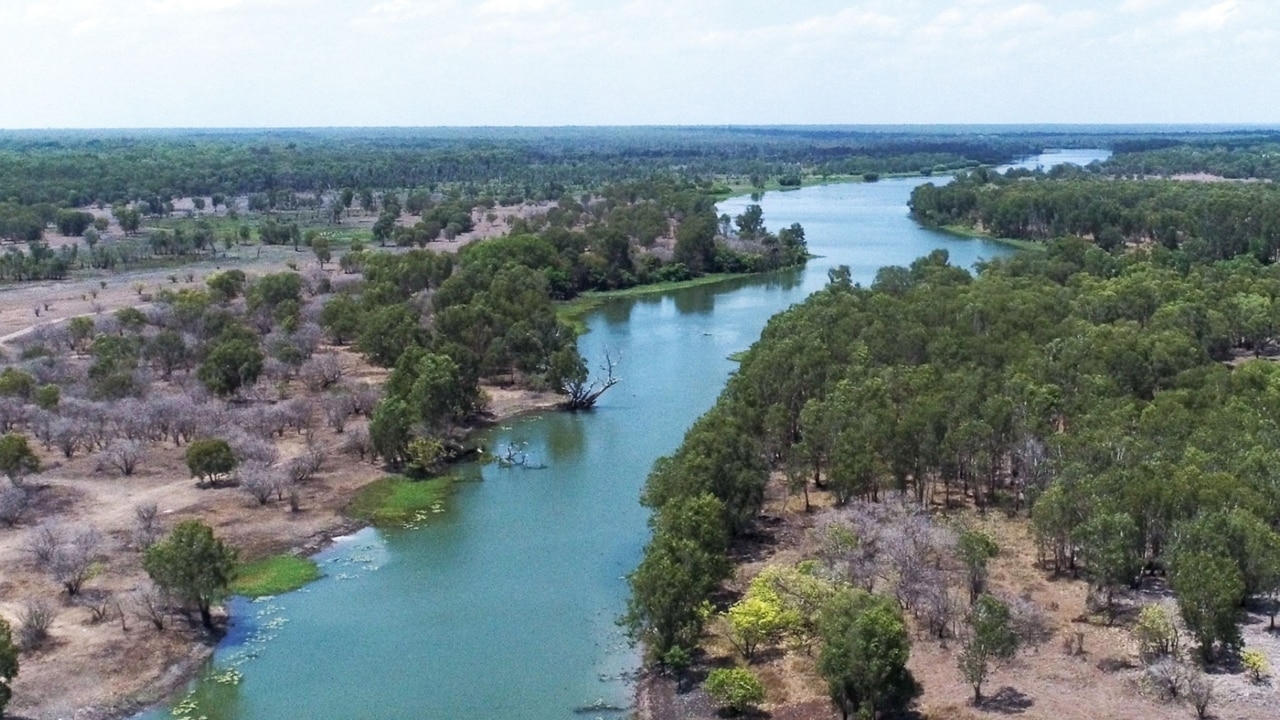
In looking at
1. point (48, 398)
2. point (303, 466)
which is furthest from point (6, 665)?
point (48, 398)

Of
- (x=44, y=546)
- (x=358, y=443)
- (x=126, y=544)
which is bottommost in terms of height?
(x=126, y=544)

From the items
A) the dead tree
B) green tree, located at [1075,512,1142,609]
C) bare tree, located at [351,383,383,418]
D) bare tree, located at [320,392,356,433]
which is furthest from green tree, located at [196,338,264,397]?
green tree, located at [1075,512,1142,609]

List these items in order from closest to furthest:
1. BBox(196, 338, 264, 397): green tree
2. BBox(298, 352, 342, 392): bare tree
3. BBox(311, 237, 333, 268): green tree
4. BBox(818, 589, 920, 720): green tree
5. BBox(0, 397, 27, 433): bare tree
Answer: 1. BBox(818, 589, 920, 720): green tree
2. BBox(0, 397, 27, 433): bare tree
3. BBox(196, 338, 264, 397): green tree
4. BBox(298, 352, 342, 392): bare tree
5. BBox(311, 237, 333, 268): green tree

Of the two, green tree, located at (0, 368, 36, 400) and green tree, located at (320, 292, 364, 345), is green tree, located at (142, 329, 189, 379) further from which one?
green tree, located at (320, 292, 364, 345)

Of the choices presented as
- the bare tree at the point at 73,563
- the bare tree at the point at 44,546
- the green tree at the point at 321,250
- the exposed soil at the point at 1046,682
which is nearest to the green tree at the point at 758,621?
the exposed soil at the point at 1046,682

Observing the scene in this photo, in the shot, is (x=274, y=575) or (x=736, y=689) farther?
(x=274, y=575)

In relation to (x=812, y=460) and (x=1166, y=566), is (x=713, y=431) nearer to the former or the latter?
(x=812, y=460)

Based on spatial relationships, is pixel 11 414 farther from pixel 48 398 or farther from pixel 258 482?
pixel 258 482
